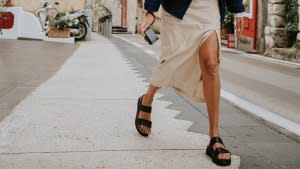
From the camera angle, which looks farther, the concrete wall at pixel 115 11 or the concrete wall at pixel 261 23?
the concrete wall at pixel 115 11

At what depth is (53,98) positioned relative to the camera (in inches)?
208

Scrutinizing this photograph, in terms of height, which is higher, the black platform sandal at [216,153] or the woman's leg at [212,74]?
the woman's leg at [212,74]

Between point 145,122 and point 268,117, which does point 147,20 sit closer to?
point 145,122

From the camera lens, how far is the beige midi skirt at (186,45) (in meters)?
3.14

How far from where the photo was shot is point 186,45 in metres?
3.20

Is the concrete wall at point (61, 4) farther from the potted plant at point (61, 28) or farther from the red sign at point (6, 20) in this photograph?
the red sign at point (6, 20)

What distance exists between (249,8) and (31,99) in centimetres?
1153

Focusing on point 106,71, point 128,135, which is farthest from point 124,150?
point 106,71

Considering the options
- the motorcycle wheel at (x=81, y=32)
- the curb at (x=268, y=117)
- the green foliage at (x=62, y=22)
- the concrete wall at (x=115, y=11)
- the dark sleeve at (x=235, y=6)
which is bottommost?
the concrete wall at (x=115, y=11)

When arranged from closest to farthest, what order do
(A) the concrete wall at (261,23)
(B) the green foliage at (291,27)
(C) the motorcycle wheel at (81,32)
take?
(B) the green foliage at (291,27) < (A) the concrete wall at (261,23) < (C) the motorcycle wheel at (81,32)

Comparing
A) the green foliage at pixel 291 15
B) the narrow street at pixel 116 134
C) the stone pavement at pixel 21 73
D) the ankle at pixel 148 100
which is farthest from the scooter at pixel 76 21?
the ankle at pixel 148 100

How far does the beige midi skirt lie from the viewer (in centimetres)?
314

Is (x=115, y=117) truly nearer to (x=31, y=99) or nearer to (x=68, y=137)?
(x=68, y=137)

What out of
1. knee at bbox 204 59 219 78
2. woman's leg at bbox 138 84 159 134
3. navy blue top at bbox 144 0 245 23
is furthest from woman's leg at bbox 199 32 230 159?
woman's leg at bbox 138 84 159 134
